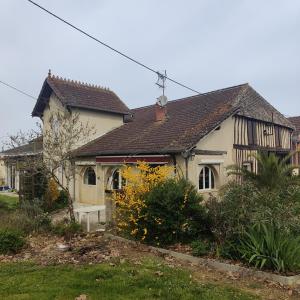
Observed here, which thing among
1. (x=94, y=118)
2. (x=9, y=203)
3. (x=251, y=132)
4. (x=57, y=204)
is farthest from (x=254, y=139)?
(x=9, y=203)

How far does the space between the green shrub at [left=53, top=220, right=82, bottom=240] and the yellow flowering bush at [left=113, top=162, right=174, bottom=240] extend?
62.6 inches

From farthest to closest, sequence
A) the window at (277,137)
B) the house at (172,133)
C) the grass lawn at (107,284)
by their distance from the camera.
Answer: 1. the window at (277,137)
2. the house at (172,133)
3. the grass lawn at (107,284)

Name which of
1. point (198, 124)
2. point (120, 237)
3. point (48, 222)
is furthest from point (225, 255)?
point (198, 124)

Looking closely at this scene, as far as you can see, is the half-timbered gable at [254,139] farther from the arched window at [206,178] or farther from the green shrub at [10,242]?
the green shrub at [10,242]

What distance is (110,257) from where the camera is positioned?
930cm

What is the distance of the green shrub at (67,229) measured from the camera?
40.7ft

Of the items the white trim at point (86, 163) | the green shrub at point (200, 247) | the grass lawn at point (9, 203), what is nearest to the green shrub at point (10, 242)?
the green shrub at point (200, 247)

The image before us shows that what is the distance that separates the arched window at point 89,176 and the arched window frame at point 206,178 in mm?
6535

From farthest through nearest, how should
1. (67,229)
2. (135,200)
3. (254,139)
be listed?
1. (254,139)
2. (67,229)
3. (135,200)

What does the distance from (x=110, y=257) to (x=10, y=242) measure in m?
2.97

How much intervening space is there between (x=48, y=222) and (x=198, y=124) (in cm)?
776

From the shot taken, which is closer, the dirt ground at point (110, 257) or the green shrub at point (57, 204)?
the dirt ground at point (110, 257)

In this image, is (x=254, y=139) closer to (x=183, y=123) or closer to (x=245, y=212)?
(x=183, y=123)

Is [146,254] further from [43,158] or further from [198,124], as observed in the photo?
[198,124]
